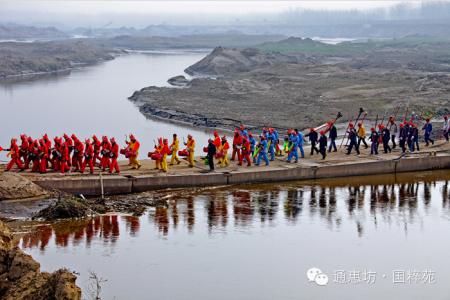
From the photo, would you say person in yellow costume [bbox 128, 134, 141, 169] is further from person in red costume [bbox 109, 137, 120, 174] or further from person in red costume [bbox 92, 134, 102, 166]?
person in red costume [bbox 92, 134, 102, 166]

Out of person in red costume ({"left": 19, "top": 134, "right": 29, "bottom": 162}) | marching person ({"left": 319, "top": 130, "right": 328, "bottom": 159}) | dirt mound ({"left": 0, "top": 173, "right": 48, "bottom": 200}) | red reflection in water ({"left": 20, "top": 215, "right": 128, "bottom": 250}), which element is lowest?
red reflection in water ({"left": 20, "top": 215, "right": 128, "bottom": 250})

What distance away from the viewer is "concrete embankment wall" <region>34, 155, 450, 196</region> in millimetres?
24266

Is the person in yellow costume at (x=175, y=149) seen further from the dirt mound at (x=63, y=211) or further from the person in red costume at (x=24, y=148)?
the dirt mound at (x=63, y=211)

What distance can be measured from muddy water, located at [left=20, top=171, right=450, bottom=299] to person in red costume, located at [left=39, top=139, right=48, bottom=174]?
146 inches

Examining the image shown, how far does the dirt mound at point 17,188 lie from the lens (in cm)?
2288

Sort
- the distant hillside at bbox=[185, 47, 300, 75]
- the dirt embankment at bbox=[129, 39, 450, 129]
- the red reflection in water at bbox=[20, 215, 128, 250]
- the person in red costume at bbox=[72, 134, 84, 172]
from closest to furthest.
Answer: the red reflection in water at bbox=[20, 215, 128, 250] < the person in red costume at bbox=[72, 134, 84, 172] < the dirt embankment at bbox=[129, 39, 450, 129] < the distant hillside at bbox=[185, 47, 300, 75]

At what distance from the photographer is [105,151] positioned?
24.9 metres

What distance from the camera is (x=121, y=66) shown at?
90125mm

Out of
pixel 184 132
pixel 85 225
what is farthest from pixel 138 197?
pixel 184 132

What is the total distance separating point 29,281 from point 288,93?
39.8m

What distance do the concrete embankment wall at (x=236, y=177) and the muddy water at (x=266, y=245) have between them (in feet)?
1.74

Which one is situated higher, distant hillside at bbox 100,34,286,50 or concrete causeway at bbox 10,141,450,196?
distant hillside at bbox 100,34,286,50

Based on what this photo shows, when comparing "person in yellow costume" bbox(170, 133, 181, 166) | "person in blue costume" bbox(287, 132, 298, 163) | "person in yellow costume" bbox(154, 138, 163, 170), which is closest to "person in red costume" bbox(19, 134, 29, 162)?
"person in yellow costume" bbox(154, 138, 163, 170)

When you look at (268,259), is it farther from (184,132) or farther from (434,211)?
(184,132)
